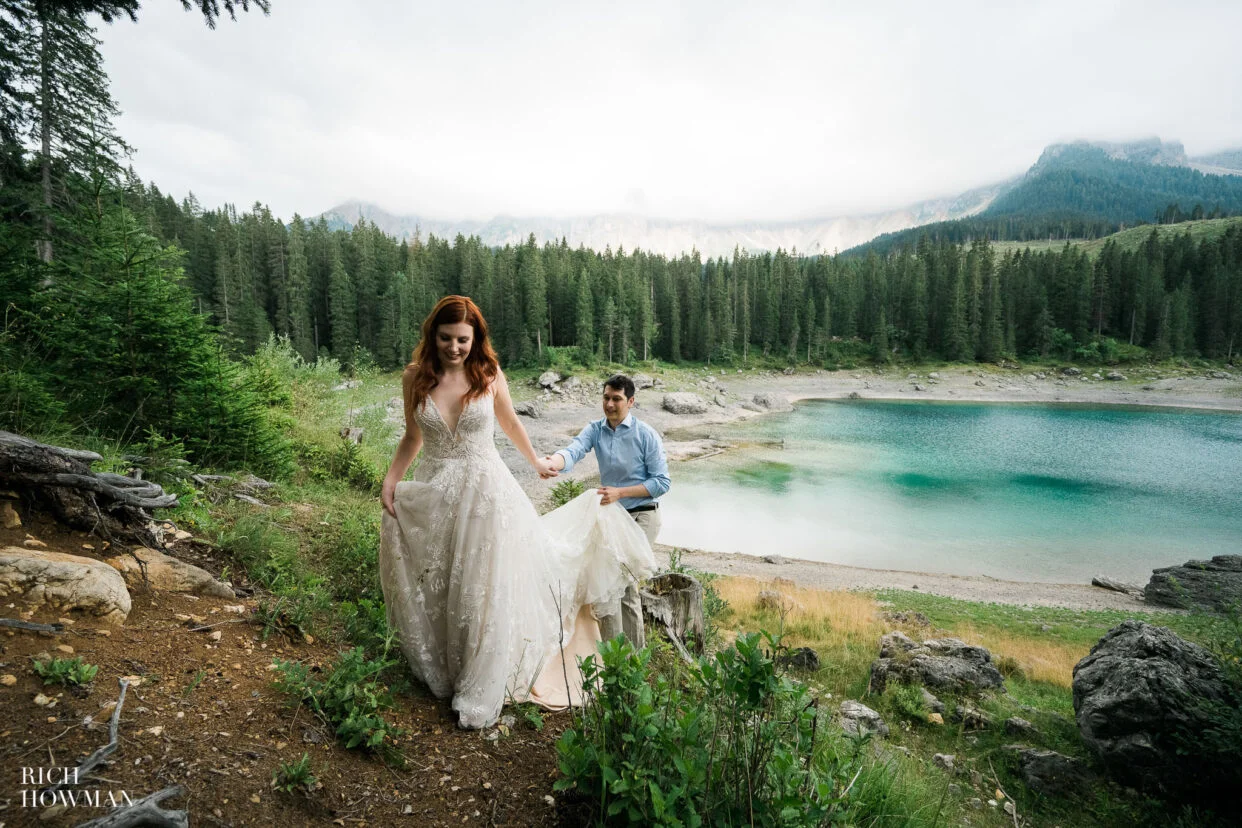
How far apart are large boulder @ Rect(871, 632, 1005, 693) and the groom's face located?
5.46 meters

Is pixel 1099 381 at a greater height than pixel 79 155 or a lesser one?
lesser

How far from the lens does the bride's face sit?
3631 mm

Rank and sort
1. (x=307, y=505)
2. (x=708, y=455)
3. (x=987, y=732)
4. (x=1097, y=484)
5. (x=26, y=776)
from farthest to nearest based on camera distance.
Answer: (x=708, y=455) < (x=1097, y=484) < (x=307, y=505) < (x=987, y=732) < (x=26, y=776)

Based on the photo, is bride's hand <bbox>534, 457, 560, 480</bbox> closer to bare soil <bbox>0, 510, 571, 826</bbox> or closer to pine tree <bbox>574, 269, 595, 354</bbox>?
bare soil <bbox>0, 510, 571, 826</bbox>

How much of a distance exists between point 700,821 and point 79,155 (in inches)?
905

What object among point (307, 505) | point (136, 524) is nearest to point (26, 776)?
point (136, 524)

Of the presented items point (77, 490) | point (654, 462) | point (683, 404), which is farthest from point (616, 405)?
point (683, 404)

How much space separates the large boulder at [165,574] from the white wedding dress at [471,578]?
3.79ft

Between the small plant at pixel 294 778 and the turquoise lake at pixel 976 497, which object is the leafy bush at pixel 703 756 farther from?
the turquoise lake at pixel 976 497

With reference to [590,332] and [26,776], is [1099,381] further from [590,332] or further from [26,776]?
[26,776]

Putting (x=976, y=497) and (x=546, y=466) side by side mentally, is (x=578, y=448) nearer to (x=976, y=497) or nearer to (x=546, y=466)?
(x=546, y=466)

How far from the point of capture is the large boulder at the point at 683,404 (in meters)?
46.7

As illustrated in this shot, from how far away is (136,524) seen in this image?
3619mm

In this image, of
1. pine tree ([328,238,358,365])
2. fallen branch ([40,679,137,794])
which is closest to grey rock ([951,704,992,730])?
fallen branch ([40,679,137,794])
